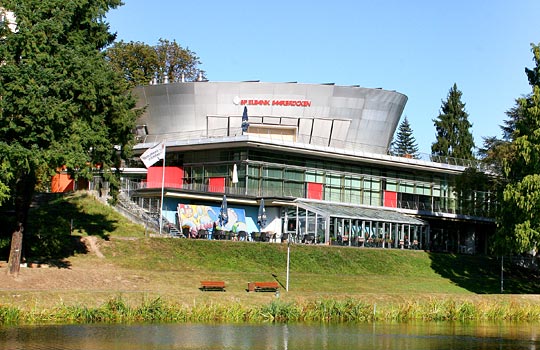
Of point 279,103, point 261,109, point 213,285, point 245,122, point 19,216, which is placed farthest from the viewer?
point 279,103

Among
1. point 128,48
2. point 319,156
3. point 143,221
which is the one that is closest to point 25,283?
point 143,221

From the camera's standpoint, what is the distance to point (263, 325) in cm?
3095

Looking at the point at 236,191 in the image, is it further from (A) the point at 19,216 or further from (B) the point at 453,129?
(B) the point at 453,129

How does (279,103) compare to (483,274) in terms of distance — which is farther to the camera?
(279,103)

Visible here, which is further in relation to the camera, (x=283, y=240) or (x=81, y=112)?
(x=283, y=240)

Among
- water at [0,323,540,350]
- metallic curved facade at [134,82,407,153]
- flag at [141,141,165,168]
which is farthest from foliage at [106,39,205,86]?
water at [0,323,540,350]

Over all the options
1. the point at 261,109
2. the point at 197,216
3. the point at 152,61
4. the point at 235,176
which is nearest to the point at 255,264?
the point at 197,216

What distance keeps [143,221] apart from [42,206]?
6.42 m

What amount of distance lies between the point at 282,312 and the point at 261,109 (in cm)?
3661

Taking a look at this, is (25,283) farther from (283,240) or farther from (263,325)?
(283,240)

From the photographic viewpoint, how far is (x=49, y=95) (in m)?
33.4

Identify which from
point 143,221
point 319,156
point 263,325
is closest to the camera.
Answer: point 263,325

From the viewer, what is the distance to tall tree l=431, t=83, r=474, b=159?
322 feet

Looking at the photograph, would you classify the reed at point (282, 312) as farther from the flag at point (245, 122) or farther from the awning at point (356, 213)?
the flag at point (245, 122)
